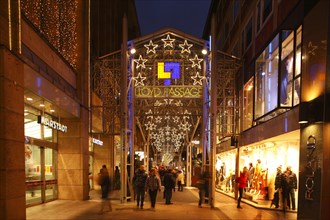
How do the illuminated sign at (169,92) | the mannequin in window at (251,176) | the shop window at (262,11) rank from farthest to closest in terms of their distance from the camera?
the illuminated sign at (169,92) → the mannequin in window at (251,176) → the shop window at (262,11)

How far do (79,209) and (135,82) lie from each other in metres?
6.51

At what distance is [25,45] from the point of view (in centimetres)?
1042

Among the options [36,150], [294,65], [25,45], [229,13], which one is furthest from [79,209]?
[229,13]

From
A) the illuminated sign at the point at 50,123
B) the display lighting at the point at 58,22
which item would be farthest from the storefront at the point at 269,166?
the display lighting at the point at 58,22

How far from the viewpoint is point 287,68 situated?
11.0m

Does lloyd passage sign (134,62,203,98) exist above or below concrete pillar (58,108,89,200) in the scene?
above

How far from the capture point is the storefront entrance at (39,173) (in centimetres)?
1291

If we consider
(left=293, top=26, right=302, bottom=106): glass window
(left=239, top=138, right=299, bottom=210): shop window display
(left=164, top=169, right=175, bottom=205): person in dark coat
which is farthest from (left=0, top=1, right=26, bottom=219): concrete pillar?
(left=239, top=138, right=299, bottom=210): shop window display

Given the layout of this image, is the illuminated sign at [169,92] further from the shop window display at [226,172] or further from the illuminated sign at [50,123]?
the shop window display at [226,172]

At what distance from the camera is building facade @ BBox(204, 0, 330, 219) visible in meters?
8.41

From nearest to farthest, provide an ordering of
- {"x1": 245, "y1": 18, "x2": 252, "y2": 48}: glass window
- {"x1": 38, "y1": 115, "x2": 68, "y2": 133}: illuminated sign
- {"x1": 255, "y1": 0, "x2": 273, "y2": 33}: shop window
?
{"x1": 38, "y1": 115, "x2": 68, "y2": 133}: illuminated sign, {"x1": 255, "y1": 0, "x2": 273, "y2": 33}: shop window, {"x1": 245, "y1": 18, "x2": 252, "y2": 48}: glass window

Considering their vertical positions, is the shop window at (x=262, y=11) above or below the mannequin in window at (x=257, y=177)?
above

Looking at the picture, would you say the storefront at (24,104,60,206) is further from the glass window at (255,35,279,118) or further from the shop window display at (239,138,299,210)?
the shop window display at (239,138,299,210)

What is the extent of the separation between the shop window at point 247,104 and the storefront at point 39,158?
826cm
